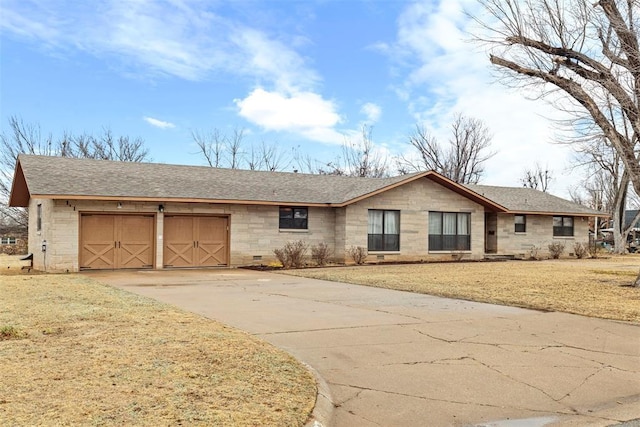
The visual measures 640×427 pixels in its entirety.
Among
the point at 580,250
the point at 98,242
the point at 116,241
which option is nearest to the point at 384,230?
the point at 116,241

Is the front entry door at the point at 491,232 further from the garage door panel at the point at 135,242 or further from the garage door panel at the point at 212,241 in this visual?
the garage door panel at the point at 135,242

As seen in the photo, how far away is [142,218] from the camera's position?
19.4 m

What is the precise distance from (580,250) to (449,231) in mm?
8997

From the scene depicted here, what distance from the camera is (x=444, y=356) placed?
6605 mm

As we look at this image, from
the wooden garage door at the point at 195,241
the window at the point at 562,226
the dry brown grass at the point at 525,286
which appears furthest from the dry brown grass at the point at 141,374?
the window at the point at 562,226

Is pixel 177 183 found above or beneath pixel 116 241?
above

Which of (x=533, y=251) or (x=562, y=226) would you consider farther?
(x=562, y=226)

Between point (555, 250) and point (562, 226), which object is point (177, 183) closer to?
point (555, 250)

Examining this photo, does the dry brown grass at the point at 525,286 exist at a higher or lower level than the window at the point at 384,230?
lower

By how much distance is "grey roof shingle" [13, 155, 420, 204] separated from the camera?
1812cm

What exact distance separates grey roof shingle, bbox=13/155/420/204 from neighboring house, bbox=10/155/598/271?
0.05m

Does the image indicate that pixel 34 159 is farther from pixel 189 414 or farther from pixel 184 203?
pixel 189 414

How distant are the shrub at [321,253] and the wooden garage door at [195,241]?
12.0 feet

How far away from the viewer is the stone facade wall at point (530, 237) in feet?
91.7
